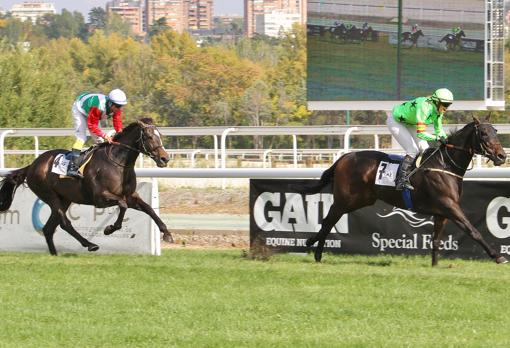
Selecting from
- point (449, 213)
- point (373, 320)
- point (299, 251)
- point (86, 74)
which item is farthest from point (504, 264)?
point (86, 74)

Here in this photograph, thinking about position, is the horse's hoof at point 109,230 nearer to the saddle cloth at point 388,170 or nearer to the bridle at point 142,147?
the bridle at point 142,147

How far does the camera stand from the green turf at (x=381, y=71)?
884 inches

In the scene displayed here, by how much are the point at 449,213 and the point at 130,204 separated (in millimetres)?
3080

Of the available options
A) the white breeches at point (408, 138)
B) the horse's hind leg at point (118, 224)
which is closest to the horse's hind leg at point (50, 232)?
the horse's hind leg at point (118, 224)

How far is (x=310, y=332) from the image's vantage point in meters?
7.32

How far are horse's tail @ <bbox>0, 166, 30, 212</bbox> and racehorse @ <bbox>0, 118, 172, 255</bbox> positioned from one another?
10 millimetres

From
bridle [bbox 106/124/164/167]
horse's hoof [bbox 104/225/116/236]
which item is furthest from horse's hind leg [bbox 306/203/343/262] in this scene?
horse's hoof [bbox 104/225/116/236]

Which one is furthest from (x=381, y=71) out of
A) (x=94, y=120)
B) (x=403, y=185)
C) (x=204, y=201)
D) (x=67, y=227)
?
(x=403, y=185)

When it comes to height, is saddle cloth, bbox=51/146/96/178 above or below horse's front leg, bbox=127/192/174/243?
above

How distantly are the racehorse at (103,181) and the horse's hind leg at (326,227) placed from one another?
54.9 inches

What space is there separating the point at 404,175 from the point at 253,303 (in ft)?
9.44

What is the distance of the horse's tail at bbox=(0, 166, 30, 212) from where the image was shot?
12.3 m

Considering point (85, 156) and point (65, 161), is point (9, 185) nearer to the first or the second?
point (65, 161)

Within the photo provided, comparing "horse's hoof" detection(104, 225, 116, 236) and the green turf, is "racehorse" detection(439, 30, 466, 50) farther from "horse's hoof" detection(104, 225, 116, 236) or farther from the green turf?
"horse's hoof" detection(104, 225, 116, 236)
